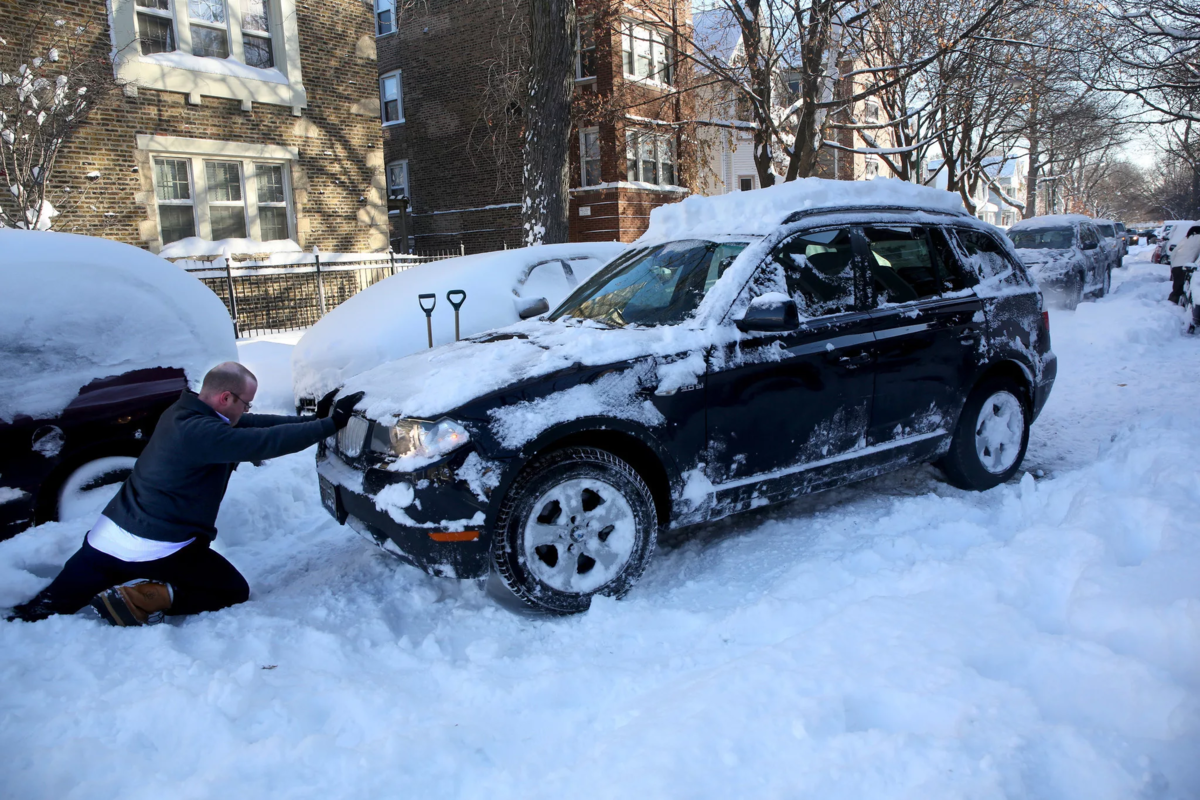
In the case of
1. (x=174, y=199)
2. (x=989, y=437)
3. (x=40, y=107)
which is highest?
(x=40, y=107)

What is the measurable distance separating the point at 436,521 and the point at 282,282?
42.8 feet

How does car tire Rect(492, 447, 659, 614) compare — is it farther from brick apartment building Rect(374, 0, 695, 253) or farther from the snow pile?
brick apartment building Rect(374, 0, 695, 253)

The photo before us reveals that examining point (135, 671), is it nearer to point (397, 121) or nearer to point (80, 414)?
point (80, 414)

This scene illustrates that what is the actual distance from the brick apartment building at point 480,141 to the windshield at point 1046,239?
856 centimetres

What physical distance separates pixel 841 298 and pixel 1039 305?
1.86 m

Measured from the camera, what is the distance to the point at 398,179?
26.9 m

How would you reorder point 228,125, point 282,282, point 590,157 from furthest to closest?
point 590,157
point 228,125
point 282,282

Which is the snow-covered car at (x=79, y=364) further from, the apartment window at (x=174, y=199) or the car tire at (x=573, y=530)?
the apartment window at (x=174, y=199)

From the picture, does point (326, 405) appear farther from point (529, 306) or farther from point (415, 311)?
point (415, 311)

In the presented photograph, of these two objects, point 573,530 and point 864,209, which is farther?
point 864,209

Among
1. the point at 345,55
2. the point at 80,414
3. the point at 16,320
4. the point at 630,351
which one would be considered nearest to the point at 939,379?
the point at 630,351

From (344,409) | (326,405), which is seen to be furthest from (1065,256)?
(344,409)

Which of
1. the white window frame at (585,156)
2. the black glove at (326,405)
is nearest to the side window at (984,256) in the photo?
the black glove at (326,405)

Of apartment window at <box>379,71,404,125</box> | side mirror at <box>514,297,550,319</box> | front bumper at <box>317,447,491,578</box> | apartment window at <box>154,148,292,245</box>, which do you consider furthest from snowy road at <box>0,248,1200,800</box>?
apartment window at <box>379,71,404,125</box>
